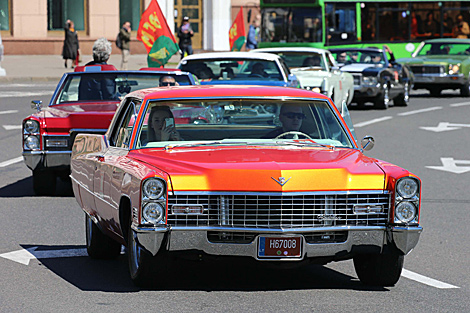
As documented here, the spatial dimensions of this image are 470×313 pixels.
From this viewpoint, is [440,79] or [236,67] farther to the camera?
[440,79]

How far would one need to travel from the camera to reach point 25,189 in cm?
1284

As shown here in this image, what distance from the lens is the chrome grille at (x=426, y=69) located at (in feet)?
101

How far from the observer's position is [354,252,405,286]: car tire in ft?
23.7

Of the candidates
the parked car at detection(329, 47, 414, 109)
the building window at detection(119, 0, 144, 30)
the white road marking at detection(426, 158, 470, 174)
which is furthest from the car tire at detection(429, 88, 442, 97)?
the building window at detection(119, 0, 144, 30)

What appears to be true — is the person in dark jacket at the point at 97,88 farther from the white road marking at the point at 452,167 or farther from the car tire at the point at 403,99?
the car tire at the point at 403,99

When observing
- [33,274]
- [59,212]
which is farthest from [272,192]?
[59,212]

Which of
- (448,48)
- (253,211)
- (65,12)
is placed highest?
(65,12)

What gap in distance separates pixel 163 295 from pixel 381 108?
2117cm

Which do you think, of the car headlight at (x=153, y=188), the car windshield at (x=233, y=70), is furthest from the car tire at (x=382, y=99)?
the car headlight at (x=153, y=188)

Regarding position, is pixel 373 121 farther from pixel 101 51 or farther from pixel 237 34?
pixel 237 34

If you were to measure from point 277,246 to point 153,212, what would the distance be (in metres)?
0.80

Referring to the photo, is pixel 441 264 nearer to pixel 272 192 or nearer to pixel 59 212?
pixel 272 192

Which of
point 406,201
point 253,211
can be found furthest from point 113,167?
point 406,201

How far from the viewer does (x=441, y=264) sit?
27.6ft
